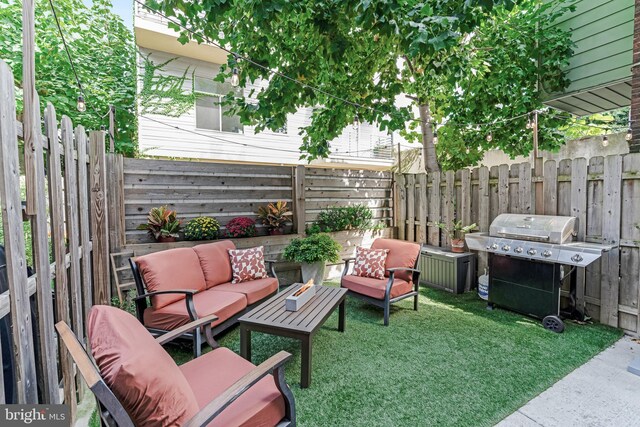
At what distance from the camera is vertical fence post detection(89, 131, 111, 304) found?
3.29 meters

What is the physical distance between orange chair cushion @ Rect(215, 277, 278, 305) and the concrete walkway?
9.00ft

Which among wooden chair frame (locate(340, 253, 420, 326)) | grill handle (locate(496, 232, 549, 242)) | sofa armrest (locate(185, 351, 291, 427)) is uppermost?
grill handle (locate(496, 232, 549, 242))

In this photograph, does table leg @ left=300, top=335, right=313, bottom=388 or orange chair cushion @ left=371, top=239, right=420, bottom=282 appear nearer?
table leg @ left=300, top=335, right=313, bottom=388

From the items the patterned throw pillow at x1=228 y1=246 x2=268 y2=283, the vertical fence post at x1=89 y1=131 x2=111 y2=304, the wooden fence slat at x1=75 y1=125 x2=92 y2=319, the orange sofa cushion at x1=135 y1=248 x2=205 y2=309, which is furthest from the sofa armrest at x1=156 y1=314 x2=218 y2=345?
the patterned throw pillow at x1=228 y1=246 x2=268 y2=283

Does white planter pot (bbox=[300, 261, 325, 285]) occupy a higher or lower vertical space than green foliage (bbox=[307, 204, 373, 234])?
lower

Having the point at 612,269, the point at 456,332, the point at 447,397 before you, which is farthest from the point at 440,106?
the point at 447,397

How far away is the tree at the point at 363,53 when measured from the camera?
120 inches

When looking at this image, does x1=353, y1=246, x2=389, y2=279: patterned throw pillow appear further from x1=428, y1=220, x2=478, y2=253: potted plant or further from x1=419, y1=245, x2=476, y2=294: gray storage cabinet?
x1=428, y1=220, x2=478, y2=253: potted plant

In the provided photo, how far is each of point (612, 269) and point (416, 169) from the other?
7.57 metres

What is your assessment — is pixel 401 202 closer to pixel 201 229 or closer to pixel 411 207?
pixel 411 207

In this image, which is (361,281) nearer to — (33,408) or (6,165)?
(33,408)

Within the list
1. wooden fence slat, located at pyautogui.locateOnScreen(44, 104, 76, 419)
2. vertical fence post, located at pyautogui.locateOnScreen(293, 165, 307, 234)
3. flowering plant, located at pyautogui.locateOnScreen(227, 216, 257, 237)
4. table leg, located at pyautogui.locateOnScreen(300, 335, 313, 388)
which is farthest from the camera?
vertical fence post, located at pyautogui.locateOnScreen(293, 165, 307, 234)

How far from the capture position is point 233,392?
151 cm

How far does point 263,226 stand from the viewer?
5.35 meters
